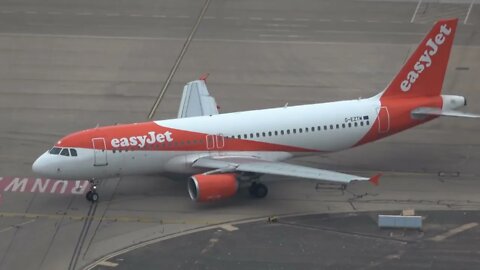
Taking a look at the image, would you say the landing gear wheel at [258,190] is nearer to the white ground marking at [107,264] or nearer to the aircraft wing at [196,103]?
the aircraft wing at [196,103]

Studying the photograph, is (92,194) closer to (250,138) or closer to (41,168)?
(41,168)

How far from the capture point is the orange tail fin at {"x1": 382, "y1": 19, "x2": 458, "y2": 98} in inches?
1970

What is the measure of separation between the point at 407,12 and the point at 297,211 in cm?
3942

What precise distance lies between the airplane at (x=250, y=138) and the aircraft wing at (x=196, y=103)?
2.15 feet

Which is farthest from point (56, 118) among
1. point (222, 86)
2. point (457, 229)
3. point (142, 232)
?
point (457, 229)

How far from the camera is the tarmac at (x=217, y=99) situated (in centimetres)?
4275

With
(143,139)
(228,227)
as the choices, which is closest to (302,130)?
(228,227)

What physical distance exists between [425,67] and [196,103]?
519 inches

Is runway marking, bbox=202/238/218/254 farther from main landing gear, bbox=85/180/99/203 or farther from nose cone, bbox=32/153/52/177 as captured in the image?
nose cone, bbox=32/153/52/177

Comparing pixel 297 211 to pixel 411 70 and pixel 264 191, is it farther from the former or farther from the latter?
pixel 411 70

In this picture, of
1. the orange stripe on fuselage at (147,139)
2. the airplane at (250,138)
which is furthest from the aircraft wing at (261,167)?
the orange stripe on fuselage at (147,139)

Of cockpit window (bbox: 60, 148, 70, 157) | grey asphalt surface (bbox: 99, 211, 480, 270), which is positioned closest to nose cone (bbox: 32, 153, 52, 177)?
cockpit window (bbox: 60, 148, 70, 157)

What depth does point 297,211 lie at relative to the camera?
4584cm

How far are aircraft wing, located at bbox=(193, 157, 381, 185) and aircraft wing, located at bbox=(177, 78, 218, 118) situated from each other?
6253 mm
